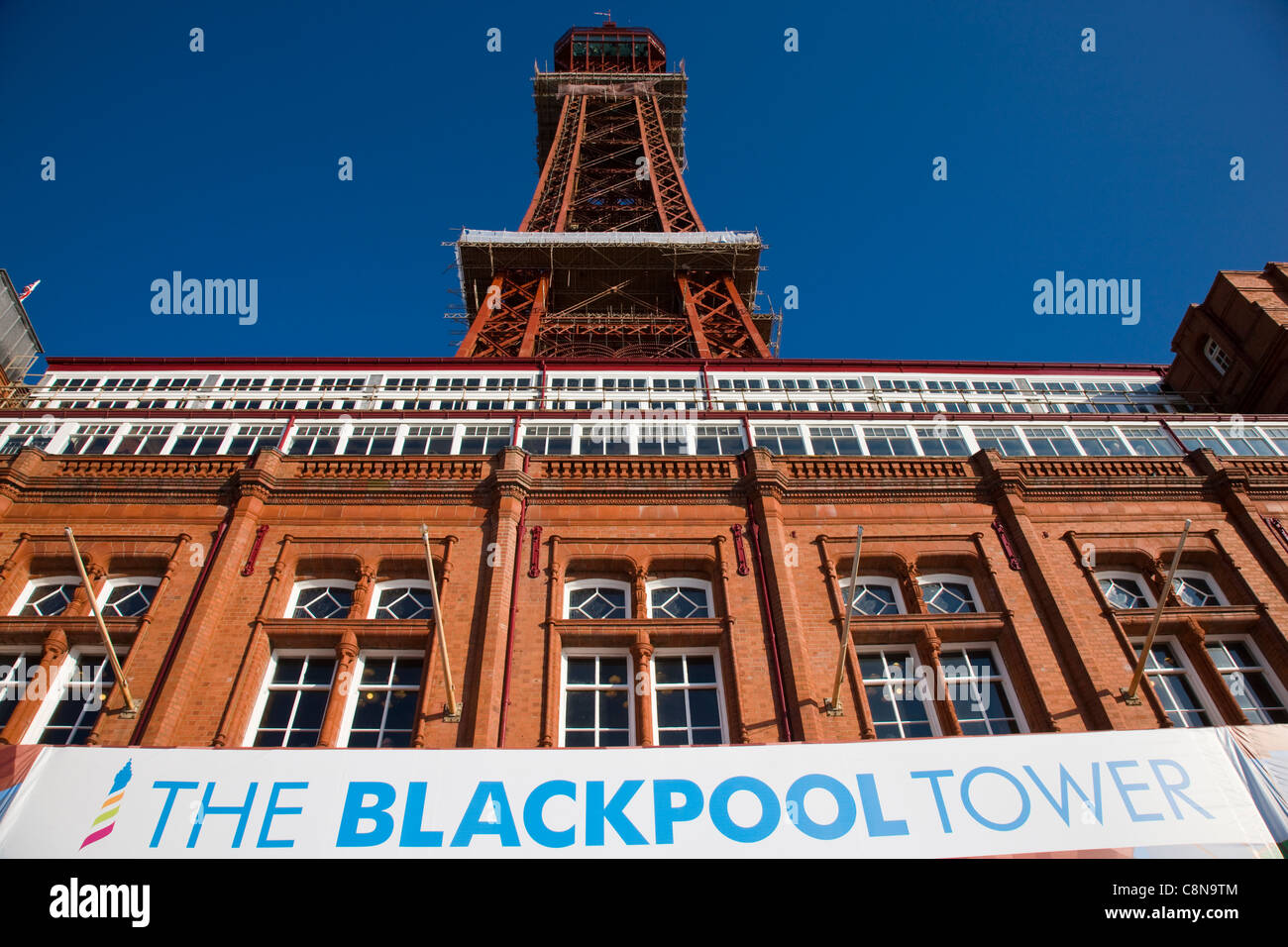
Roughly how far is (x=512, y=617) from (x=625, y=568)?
2528mm

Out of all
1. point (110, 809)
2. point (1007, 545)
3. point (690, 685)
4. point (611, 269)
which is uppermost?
point (611, 269)

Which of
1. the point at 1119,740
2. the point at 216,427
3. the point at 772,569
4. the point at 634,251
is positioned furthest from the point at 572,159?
the point at 1119,740

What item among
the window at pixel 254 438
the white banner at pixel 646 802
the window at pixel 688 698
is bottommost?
the white banner at pixel 646 802

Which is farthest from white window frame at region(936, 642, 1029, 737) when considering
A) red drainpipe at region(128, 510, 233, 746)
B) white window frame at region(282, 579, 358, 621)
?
red drainpipe at region(128, 510, 233, 746)

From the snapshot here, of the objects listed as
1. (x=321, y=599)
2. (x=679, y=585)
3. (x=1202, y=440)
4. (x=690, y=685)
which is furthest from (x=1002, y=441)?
(x=321, y=599)

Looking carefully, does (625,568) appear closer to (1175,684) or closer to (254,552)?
(254,552)

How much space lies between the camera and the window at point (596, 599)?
52.6 ft

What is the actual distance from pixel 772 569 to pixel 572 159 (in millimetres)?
59989

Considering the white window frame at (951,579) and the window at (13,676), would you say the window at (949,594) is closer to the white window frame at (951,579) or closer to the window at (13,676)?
the white window frame at (951,579)

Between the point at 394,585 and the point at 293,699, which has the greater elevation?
the point at 394,585

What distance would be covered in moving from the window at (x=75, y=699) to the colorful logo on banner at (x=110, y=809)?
3.52 metres

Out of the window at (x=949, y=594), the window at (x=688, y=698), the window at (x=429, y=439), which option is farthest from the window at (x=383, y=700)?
the window at (x=949, y=594)

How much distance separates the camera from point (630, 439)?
20.0 meters

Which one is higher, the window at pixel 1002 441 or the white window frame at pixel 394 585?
the window at pixel 1002 441
